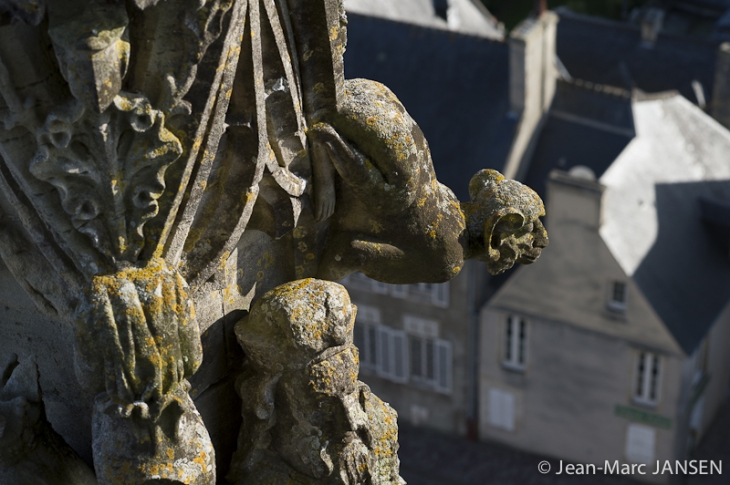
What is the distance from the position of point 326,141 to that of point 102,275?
149cm

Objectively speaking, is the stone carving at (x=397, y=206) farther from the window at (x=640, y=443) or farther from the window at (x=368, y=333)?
the window at (x=368, y=333)

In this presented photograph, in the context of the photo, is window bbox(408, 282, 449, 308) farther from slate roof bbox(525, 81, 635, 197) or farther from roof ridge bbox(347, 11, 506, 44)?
roof ridge bbox(347, 11, 506, 44)

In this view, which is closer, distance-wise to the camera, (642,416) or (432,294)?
(642,416)

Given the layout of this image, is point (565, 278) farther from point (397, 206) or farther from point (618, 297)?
point (397, 206)

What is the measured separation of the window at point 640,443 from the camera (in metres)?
37.6

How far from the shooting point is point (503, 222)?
7.66m

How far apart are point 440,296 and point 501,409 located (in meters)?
4.71

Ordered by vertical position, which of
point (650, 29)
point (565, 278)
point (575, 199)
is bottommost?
point (565, 278)

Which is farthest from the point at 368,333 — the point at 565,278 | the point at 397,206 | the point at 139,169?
the point at 139,169

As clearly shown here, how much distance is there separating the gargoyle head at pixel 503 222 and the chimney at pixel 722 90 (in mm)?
35980

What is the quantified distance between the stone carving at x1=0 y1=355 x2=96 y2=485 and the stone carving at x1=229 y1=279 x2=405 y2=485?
98 cm

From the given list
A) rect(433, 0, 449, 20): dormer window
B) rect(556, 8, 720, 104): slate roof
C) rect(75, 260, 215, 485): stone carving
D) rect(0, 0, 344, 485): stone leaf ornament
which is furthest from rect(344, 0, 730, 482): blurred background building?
rect(75, 260, 215, 485): stone carving

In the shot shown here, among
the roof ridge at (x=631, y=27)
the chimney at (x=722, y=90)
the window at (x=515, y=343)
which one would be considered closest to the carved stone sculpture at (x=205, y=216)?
the window at (x=515, y=343)

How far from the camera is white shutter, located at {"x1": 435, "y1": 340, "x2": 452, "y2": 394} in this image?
3931cm
